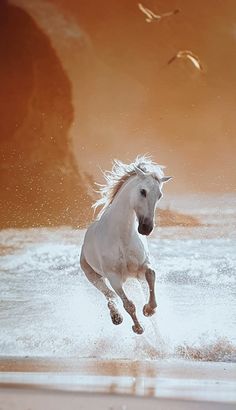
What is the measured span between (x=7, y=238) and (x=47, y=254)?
340 mm

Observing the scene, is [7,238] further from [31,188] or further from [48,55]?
[48,55]

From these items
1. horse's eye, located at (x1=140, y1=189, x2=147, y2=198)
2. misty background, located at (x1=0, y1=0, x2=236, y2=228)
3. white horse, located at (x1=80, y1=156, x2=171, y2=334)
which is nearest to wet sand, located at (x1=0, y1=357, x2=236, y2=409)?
white horse, located at (x1=80, y1=156, x2=171, y2=334)

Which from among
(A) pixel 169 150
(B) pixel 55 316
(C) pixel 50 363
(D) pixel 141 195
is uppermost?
(D) pixel 141 195

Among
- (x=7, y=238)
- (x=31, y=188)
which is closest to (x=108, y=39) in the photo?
(x=31, y=188)

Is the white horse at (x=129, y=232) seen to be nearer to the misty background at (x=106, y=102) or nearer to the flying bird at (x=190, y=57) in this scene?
the misty background at (x=106, y=102)

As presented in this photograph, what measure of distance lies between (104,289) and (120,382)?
155 cm

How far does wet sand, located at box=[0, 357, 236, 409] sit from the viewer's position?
9.11 feet

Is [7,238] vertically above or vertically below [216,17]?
below

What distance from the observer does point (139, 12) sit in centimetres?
586

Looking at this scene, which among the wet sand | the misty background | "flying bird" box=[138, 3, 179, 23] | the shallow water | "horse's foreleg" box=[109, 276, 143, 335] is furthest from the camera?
"flying bird" box=[138, 3, 179, 23]

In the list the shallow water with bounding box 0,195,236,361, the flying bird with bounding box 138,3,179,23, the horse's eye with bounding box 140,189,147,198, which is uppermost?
the flying bird with bounding box 138,3,179,23

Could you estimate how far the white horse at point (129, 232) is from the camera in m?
4.44

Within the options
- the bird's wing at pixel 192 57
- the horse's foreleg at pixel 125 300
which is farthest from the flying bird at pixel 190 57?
the horse's foreleg at pixel 125 300

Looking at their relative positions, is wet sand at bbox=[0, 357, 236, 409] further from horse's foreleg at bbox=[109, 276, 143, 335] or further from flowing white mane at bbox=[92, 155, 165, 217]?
flowing white mane at bbox=[92, 155, 165, 217]
